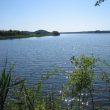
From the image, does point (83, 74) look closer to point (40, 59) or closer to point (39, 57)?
point (40, 59)

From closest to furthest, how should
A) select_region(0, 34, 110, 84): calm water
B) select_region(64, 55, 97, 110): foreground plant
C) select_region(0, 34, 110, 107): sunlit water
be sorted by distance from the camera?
select_region(64, 55, 97, 110): foreground plant
select_region(0, 34, 110, 107): sunlit water
select_region(0, 34, 110, 84): calm water

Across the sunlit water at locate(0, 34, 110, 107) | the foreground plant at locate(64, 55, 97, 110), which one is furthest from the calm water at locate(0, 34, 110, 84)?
the foreground plant at locate(64, 55, 97, 110)

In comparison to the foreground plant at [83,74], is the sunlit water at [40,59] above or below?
below

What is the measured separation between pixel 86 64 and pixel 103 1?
7.41ft

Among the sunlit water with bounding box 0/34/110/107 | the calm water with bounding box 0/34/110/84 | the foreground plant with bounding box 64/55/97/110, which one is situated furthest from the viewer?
the calm water with bounding box 0/34/110/84

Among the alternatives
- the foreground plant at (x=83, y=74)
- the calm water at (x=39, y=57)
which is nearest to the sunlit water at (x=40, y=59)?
the calm water at (x=39, y=57)

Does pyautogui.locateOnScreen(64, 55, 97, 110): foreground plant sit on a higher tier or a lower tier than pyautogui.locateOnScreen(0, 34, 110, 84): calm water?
higher

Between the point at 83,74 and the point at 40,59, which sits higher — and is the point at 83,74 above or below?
above

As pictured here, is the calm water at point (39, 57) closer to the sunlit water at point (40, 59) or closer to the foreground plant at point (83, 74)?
the sunlit water at point (40, 59)

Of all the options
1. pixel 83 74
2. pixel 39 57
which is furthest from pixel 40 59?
pixel 83 74

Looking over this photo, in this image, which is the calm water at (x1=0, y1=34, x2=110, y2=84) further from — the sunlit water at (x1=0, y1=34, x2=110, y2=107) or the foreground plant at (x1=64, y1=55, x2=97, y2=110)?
the foreground plant at (x1=64, y1=55, x2=97, y2=110)

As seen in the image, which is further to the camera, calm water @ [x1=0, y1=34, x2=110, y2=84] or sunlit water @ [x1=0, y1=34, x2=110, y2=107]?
calm water @ [x1=0, y1=34, x2=110, y2=84]

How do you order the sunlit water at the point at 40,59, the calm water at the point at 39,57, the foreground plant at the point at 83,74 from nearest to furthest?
the foreground plant at the point at 83,74 < the sunlit water at the point at 40,59 < the calm water at the point at 39,57

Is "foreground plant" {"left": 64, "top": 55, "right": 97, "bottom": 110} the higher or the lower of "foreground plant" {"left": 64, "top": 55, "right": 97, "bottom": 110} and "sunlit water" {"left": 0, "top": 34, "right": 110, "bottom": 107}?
the higher
